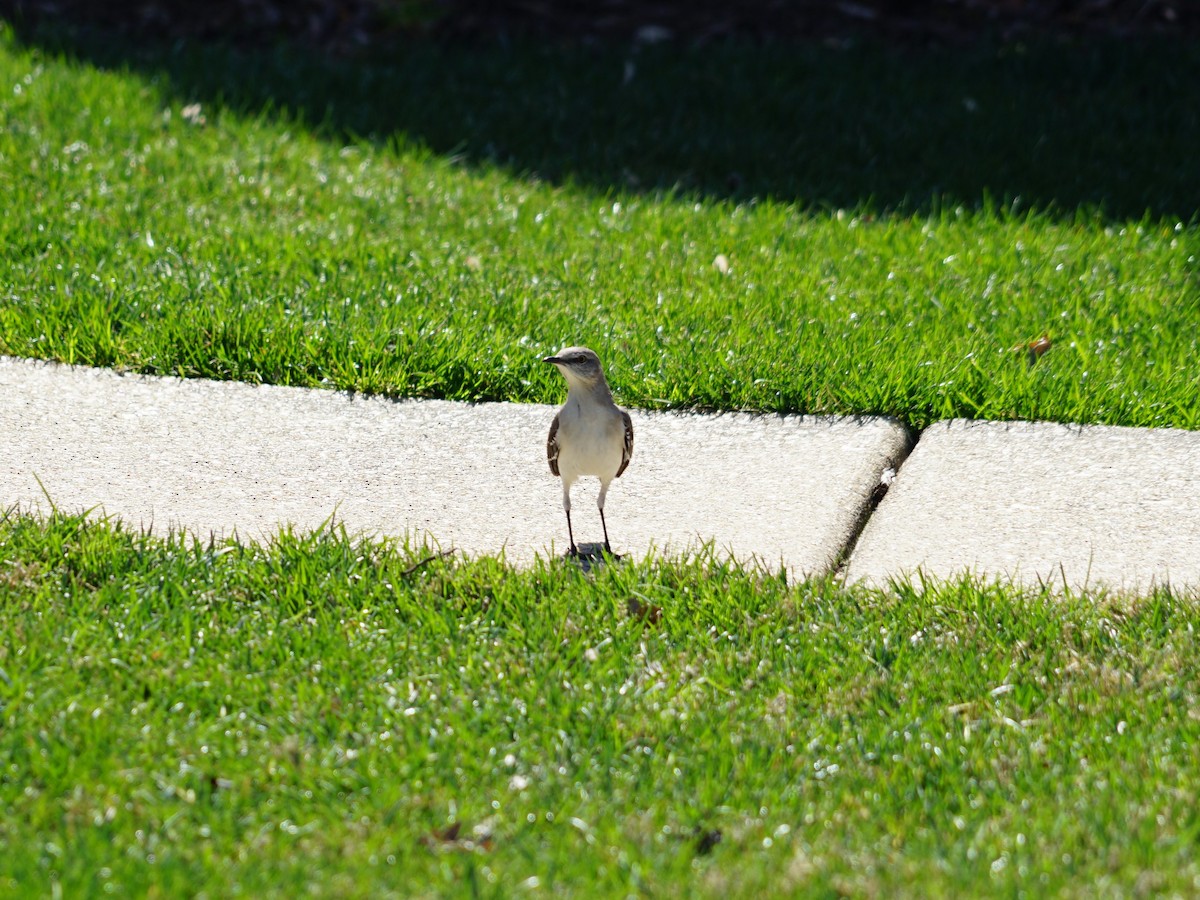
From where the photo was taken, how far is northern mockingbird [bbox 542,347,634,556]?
4.11 meters

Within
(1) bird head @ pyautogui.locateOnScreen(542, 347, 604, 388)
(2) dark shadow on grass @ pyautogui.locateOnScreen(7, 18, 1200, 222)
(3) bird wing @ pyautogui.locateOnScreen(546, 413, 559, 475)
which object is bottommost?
(3) bird wing @ pyautogui.locateOnScreen(546, 413, 559, 475)

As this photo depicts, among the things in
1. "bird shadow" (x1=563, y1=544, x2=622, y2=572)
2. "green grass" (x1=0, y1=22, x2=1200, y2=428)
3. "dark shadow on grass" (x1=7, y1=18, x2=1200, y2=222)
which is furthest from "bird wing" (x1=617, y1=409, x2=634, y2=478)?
"dark shadow on grass" (x1=7, y1=18, x2=1200, y2=222)

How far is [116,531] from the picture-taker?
408cm

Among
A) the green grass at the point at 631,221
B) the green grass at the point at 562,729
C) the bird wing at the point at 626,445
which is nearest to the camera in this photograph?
the green grass at the point at 562,729

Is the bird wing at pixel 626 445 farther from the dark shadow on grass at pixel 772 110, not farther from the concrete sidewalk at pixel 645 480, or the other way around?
the dark shadow on grass at pixel 772 110

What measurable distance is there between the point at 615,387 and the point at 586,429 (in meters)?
1.04

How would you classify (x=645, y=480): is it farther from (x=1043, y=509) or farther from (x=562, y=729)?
(x=562, y=729)

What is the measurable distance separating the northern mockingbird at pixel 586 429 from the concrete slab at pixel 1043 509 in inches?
31.3

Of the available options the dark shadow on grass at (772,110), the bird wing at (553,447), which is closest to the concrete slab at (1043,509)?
the bird wing at (553,447)

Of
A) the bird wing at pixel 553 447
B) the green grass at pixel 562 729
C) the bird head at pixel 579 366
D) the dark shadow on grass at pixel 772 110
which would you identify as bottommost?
the green grass at pixel 562 729

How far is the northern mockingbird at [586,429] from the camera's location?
4.11 meters

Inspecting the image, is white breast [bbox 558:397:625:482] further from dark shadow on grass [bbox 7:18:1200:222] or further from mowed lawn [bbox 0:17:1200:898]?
dark shadow on grass [bbox 7:18:1200:222]

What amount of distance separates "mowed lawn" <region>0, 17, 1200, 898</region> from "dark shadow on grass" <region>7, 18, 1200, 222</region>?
0.11ft

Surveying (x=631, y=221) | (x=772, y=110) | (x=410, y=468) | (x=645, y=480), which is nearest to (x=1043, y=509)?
(x=645, y=480)
